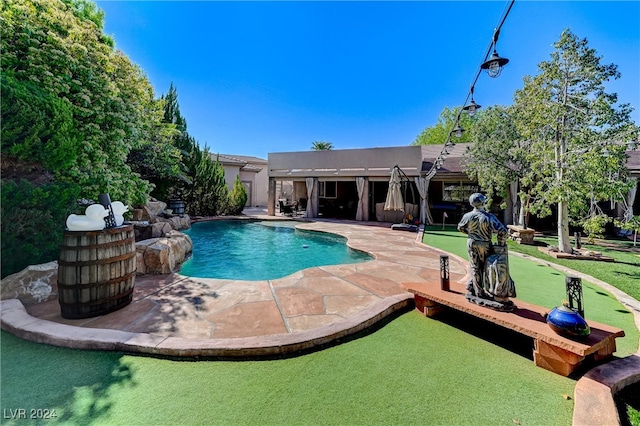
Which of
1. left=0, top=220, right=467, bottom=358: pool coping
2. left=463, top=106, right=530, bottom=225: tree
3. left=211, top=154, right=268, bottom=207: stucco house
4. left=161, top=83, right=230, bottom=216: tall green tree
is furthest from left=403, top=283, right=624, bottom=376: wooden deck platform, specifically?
left=211, top=154, right=268, bottom=207: stucco house

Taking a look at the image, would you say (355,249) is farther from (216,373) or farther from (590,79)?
(590,79)

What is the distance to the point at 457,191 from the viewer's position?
16984 mm

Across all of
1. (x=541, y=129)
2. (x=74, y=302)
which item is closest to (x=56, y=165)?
(x=74, y=302)

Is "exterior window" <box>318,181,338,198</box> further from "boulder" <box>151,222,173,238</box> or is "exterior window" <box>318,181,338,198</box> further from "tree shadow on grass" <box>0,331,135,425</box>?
"tree shadow on grass" <box>0,331,135,425</box>

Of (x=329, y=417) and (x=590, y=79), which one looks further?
(x=590, y=79)

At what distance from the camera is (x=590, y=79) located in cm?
692

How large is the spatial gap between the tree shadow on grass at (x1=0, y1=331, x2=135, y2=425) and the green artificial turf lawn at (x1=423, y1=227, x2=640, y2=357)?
15.2ft

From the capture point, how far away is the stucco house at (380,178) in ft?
46.1

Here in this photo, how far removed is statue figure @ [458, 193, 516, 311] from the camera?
8.92 feet

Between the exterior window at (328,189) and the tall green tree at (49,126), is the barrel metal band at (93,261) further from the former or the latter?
the exterior window at (328,189)

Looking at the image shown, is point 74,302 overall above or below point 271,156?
below

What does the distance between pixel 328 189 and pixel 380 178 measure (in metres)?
7.22

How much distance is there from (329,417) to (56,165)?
5060 mm

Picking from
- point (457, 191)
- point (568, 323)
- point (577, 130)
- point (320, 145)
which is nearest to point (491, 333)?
point (568, 323)
